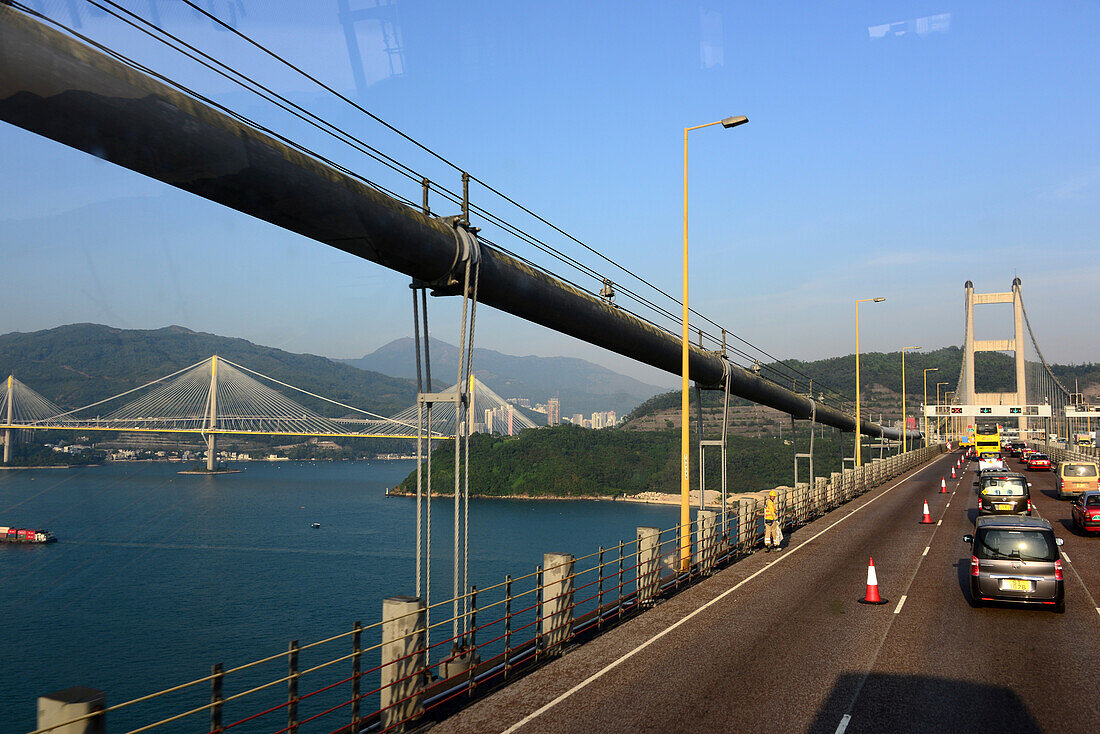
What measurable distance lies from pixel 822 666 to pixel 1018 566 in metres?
6.31

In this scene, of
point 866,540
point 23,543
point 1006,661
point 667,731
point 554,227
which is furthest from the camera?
point 23,543

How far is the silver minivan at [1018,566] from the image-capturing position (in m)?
15.2

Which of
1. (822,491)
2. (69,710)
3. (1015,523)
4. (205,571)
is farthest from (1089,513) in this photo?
(205,571)

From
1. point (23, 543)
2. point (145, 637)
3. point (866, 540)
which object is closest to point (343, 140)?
point (866, 540)

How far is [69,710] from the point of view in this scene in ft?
19.3

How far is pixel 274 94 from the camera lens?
31.9ft

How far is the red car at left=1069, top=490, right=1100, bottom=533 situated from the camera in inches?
1031

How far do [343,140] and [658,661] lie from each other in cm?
906

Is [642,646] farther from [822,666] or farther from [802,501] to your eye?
[802,501]

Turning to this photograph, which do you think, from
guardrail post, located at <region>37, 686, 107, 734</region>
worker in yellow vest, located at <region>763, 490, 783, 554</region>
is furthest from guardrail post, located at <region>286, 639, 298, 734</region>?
worker in yellow vest, located at <region>763, 490, 783, 554</region>

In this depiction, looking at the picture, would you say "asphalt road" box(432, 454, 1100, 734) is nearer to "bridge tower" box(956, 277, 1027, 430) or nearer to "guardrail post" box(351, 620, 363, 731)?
"guardrail post" box(351, 620, 363, 731)

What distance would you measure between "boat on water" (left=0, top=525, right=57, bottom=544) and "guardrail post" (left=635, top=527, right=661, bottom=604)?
120 metres

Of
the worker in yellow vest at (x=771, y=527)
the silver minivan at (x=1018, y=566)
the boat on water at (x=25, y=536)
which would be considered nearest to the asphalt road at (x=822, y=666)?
the silver minivan at (x=1018, y=566)

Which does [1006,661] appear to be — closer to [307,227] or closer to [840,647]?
[840,647]
